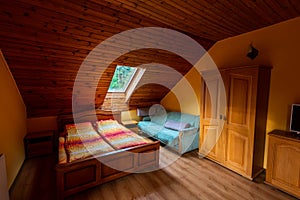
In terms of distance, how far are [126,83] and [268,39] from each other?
3154 mm

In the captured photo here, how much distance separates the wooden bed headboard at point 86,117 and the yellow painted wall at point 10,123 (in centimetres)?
88

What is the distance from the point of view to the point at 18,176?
2520 mm

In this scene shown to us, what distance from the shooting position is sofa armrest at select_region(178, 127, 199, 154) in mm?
3348

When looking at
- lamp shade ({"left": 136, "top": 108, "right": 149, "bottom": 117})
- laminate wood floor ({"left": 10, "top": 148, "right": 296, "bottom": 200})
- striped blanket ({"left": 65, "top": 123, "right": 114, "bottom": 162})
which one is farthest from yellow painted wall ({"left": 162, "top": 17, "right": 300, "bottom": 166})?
lamp shade ({"left": 136, "top": 108, "right": 149, "bottom": 117})

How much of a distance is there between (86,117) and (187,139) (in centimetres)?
257

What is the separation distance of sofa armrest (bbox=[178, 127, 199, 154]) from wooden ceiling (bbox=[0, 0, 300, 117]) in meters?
1.73

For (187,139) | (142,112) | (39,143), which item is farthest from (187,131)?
(39,143)

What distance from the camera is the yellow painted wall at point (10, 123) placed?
218 centimetres

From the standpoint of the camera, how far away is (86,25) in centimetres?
212

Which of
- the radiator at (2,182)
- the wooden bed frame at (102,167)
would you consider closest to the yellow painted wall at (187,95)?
the wooden bed frame at (102,167)

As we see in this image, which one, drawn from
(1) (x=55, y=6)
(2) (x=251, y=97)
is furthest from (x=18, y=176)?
(2) (x=251, y=97)

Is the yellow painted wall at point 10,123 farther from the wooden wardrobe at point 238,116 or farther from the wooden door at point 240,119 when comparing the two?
the wooden door at point 240,119

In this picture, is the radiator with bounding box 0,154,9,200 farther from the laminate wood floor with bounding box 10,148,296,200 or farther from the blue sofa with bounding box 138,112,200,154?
the blue sofa with bounding box 138,112,200,154

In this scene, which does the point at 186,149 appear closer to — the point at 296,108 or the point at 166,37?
the point at 296,108
